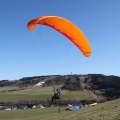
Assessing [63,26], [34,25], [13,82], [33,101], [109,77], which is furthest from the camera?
[13,82]

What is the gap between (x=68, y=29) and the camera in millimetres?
21203

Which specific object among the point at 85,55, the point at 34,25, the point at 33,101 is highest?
the point at 34,25

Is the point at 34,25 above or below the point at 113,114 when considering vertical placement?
above

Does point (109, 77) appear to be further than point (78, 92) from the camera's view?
Yes

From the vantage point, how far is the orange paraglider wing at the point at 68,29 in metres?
20.0

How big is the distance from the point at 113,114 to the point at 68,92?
233ft

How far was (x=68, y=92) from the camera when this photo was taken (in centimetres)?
9331

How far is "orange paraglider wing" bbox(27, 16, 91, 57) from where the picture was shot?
20.0 metres

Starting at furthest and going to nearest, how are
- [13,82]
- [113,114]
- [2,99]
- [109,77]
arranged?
1. [13,82]
2. [109,77]
3. [2,99]
4. [113,114]

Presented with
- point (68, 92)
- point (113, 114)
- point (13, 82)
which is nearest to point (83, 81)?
point (68, 92)

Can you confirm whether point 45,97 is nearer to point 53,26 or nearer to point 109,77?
point 109,77

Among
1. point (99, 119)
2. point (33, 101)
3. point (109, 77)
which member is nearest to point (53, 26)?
point (99, 119)

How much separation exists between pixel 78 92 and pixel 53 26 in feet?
235

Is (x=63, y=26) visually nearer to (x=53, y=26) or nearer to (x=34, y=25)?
(x=53, y=26)
